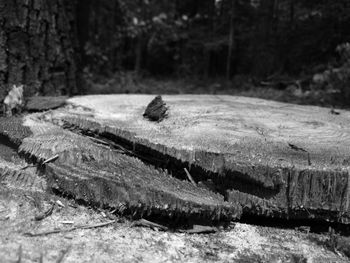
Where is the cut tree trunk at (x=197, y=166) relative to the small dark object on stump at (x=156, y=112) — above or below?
below

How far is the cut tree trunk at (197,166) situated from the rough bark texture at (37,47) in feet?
3.19

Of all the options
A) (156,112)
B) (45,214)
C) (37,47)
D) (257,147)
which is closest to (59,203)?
(45,214)

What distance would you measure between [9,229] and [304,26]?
7.90 meters

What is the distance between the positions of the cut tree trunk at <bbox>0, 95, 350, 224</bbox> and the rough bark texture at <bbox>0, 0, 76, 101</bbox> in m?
0.97

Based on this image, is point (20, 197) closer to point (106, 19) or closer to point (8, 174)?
point (8, 174)

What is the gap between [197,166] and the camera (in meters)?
1.79

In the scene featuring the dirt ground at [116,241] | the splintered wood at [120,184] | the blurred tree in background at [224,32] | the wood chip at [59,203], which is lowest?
the dirt ground at [116,241]

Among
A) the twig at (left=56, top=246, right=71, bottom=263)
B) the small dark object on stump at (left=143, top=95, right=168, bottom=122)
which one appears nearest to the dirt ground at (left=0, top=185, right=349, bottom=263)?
the twig at (left=56, top=246, right=71, bottom=263)

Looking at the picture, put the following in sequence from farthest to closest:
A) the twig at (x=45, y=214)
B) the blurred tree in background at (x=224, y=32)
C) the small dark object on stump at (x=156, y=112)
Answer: the blurred tree in background at (x=224, y=32) → the small dark object on stump at (x=156, y=112) → the twig at (x=45, y=214)

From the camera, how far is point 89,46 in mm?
8828

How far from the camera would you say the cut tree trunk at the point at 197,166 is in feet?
5.44

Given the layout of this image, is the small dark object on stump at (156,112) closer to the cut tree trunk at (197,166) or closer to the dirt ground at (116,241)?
the cut tree trunk at (197,166)

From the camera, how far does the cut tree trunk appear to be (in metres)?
1.66

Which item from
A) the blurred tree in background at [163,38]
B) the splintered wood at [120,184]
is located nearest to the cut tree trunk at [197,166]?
the splintered wood at [120,184]
